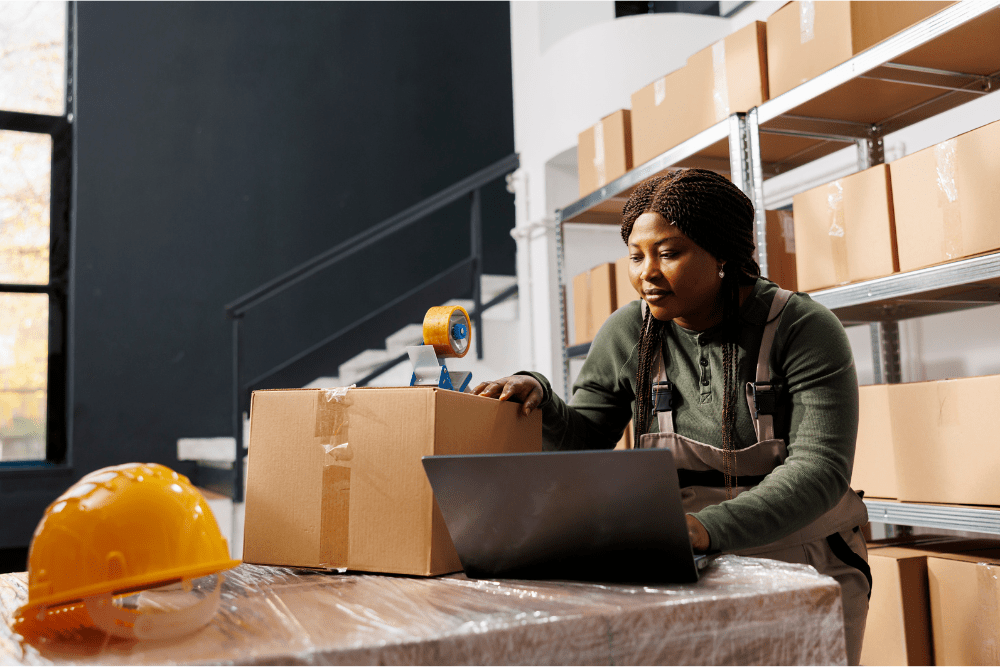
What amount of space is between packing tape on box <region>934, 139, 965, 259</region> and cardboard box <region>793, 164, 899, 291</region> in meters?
0.14

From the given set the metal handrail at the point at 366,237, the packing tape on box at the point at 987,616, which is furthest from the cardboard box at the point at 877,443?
the metal handrail at the point at 366,237

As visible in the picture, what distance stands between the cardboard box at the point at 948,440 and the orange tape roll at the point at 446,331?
1.15m

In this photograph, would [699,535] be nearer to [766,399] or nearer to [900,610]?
[766,399]

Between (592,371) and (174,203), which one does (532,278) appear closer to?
(174,203)

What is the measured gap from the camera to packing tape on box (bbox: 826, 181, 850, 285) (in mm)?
1914

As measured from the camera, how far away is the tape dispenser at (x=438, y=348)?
955mm

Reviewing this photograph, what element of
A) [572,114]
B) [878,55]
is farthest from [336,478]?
[572,114]

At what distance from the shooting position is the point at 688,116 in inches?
97.1

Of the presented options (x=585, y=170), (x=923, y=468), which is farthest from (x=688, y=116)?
(x=923, y=468)

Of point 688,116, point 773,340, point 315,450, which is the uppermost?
point 688,116

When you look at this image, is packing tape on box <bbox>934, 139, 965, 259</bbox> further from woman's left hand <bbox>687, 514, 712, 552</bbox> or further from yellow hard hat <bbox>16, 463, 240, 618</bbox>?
yellow hard hat <bbox>16, 463, 240, 618</bbox>

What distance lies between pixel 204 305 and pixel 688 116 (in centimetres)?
312

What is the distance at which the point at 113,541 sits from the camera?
23.6 inches

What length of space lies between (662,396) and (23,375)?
4.10 m
